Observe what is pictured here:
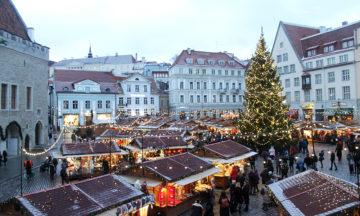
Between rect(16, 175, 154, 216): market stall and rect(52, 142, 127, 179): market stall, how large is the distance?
797 centimetres

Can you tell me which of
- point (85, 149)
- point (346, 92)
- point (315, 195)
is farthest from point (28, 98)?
point (346, 92)

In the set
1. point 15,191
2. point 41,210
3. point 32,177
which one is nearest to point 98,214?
point 41,210

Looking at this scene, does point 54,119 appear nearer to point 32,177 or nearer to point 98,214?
point 32,177

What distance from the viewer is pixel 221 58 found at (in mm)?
64125

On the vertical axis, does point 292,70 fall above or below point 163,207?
above

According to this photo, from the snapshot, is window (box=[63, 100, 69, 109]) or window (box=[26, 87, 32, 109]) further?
window (box=[63, 100, 69, 109])

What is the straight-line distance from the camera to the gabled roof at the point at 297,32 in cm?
4534

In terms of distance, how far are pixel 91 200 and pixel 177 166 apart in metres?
4.76

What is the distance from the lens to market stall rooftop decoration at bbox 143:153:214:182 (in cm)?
1110

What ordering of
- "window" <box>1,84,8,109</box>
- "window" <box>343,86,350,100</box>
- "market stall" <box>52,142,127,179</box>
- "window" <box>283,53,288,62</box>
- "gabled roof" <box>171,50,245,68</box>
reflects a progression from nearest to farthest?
"market stall" <box>52,142,127,179</box> → "window" <box>1,84,8,109</box> → "window" <box>343,86,350,100</box> → "window" <box>283,53,288,62</box> → "gabled roof" <box>171,50,245,68</box>

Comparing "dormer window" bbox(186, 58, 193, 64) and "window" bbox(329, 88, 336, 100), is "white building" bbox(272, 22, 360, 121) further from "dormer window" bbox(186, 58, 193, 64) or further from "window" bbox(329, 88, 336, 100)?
"dormer window" bbox(186, 58, 193, 64)

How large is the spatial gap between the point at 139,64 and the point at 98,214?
88.8 metres

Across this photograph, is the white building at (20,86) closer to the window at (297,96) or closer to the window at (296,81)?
the window at (296,81)

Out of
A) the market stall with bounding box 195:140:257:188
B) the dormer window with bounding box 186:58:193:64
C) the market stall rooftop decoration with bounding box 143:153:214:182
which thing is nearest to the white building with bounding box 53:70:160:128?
the dormer window with bounding box 186:58:193:64
